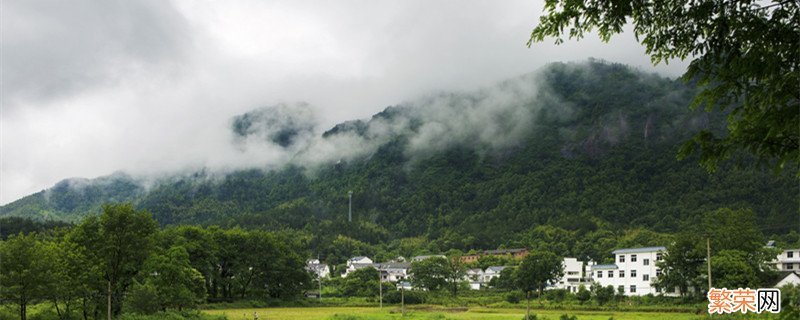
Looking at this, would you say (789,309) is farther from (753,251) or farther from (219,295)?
(219,295)

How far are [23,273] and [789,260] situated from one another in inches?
2950

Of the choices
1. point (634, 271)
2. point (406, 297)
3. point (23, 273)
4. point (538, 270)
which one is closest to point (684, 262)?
point (634, 271)

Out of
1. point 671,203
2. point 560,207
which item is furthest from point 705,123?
point 560,207

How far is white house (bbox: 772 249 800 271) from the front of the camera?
69062 millimetres

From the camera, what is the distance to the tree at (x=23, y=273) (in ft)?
95.8

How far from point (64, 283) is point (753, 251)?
187ft

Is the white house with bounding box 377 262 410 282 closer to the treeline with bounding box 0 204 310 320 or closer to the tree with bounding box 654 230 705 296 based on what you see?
the treeline with bounding box 0 204 310 320

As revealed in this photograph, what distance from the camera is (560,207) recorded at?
543 ft

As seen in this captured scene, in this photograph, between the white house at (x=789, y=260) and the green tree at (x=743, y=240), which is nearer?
the green tree at (x=743, y=240)

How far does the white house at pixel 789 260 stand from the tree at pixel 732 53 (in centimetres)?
7514

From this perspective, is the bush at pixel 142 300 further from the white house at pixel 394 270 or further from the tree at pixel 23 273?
the white house at pixel 394 270

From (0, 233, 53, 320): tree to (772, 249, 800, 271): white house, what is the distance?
236 ft

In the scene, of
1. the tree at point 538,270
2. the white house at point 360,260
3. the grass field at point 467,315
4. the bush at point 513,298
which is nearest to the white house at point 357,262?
the white house at point 360,260

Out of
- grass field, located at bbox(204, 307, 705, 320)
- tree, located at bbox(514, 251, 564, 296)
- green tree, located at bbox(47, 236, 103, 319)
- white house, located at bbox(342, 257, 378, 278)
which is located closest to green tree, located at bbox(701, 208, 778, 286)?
grass field, located at bbox(204, 307, 705, 320)
